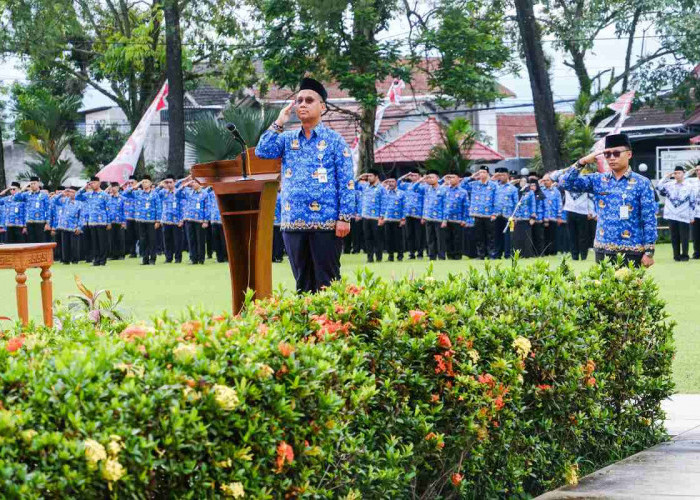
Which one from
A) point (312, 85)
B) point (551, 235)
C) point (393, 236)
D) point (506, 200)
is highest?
point (312, 85)

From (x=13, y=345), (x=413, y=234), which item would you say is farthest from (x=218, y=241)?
(x=13, y=345)

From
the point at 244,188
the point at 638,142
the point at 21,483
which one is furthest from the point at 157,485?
the point at 638,142

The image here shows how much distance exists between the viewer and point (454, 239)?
26.0 metres

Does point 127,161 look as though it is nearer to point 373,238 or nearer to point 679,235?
point 373,238

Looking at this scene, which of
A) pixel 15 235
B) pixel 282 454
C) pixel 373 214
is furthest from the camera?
pixel 15 235

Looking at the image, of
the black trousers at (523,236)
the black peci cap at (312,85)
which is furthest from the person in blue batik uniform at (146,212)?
the black peci cap at (312,85)

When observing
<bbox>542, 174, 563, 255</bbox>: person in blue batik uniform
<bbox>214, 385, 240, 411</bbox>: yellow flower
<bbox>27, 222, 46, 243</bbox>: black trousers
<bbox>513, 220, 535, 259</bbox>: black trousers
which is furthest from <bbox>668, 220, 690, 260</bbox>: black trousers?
<bbox>214, 385, 240, 411</bbox>: yellow flower

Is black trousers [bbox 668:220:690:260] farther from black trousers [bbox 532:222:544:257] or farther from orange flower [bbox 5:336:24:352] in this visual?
orange flower [bbox 5:336:24:352]

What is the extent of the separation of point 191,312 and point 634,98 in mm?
33186

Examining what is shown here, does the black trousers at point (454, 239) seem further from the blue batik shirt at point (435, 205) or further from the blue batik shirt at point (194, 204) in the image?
the blue batik shirt at point (194, 204)

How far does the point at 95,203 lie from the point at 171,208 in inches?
79.2

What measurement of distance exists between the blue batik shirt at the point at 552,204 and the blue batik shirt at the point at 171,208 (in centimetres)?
869

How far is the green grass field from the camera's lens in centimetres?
1063

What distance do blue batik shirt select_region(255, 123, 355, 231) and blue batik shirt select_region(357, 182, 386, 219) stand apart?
17.9 m
